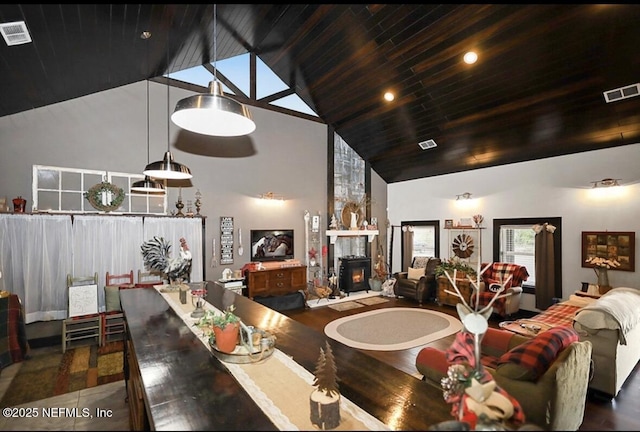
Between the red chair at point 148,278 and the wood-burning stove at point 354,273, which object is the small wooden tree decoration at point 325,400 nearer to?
the red chair at point 148,278

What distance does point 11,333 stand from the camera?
11.7 feet

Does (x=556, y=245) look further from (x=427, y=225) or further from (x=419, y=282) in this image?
(x=427, y=225)

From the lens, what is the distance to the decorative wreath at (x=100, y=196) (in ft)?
14.8

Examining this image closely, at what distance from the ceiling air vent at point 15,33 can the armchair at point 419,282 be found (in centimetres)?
671

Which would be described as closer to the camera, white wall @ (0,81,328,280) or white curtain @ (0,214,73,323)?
white curtain @ (0,214,73,323)

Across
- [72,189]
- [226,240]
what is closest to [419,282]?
[226,240]

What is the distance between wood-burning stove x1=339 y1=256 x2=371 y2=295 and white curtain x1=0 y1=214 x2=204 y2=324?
157 inches

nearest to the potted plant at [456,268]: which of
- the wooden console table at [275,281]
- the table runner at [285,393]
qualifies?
the wooden console table at [275,281]

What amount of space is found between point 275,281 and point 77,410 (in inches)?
139

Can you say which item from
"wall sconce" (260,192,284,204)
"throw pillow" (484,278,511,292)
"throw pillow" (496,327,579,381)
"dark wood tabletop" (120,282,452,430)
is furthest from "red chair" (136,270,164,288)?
"throw pillow" (484,278,511,292)

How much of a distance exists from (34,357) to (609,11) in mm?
7685

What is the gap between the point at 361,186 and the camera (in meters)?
8.00

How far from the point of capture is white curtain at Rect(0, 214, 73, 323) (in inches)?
156

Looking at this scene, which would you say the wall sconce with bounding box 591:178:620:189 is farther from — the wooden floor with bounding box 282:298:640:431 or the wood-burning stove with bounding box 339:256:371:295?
the wood-burning stove with bounding box 339:256:371:295
